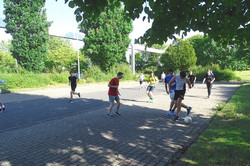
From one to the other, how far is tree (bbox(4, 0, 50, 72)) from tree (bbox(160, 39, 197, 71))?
26.9 metres

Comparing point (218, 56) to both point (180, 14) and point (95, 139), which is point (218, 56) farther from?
point (95, 139)

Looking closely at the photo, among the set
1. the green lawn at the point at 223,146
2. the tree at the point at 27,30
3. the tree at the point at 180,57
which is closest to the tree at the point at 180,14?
the green lawn at the point at 223,146

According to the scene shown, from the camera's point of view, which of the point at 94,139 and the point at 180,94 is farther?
the point at 180,94

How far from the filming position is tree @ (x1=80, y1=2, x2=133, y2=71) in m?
30.4

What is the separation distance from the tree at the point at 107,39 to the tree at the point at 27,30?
29.1 ft

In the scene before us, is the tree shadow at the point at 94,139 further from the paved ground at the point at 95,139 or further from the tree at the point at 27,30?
Answer: the tree at the point at 27,30

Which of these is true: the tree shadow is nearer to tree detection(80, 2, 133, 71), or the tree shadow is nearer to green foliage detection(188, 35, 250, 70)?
tree detection(80, 2, 133, 71)

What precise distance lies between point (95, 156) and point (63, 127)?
2639 millimetres

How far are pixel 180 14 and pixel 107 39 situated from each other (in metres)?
27.0

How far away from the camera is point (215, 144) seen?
172 inches

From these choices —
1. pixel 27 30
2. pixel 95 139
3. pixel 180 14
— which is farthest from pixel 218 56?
pixel 95 139

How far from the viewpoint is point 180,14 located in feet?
14.8

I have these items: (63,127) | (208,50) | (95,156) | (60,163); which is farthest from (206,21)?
(208,50)

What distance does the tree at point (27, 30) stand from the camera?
2100cm
